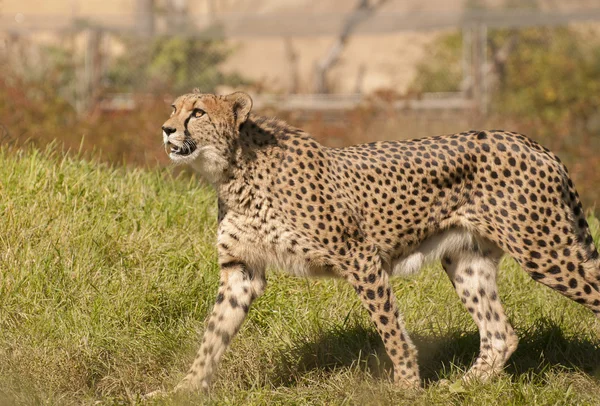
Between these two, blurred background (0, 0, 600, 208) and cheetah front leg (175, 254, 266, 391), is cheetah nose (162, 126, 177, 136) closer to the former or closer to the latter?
cheetah front leg (175, 254, 266, 391)

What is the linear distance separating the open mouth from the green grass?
1005 millimetres

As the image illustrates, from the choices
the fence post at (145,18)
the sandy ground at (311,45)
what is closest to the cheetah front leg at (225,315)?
the fence post at (145,18)

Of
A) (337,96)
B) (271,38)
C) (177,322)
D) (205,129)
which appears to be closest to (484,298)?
(177,322)

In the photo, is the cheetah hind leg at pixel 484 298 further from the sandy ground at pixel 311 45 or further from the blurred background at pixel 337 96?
the sandy ground at pixel 311 45

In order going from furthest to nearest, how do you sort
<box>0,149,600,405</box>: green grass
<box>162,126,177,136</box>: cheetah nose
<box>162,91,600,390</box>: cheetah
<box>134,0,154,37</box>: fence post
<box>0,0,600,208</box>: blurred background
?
<box>134,0,154,37</box>: fence post < <box>0,0,600,208</box>: blurred background < <box>0,149,600,405</box>: green grass < <box>162,91,600,390</box>: cheetah < <box>162,126,177,136</box>: cheetah nose

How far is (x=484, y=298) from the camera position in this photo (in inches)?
173

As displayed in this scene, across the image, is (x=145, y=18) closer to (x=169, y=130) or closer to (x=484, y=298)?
(x=484, y=298)

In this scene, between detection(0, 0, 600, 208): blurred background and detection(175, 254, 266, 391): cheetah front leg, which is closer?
detection(175, 254, 266, 391): cheetah front leg

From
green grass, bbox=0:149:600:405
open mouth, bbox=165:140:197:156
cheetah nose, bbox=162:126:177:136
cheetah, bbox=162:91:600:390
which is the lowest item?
green grass, bbox=0:149:600:405

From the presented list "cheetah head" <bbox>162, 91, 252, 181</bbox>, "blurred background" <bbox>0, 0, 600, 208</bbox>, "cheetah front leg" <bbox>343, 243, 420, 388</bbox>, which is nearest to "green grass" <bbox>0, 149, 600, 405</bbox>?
"cheetah front leg" <bbox>343, 243, 420, 388</bbox>

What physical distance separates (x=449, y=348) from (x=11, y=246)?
224cm

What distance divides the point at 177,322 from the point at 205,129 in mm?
1162

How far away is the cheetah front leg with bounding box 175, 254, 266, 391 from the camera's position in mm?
3998

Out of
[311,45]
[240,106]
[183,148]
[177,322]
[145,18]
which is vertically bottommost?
[177,322]
